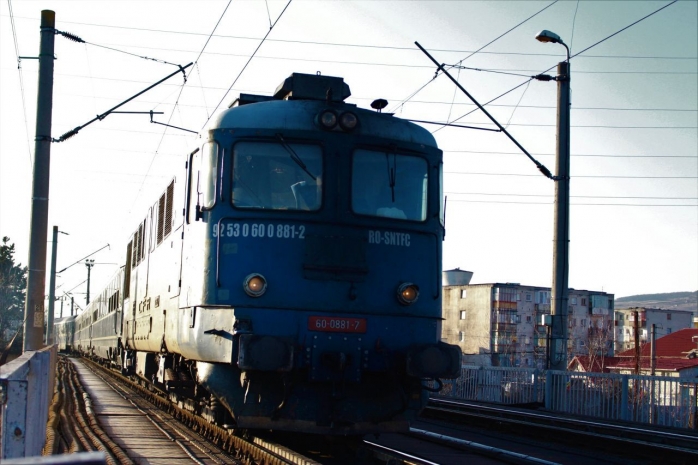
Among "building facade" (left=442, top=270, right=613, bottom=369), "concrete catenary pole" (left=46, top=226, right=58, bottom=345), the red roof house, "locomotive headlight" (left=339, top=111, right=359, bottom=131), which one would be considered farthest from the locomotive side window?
"building facade" (left=442, top=270, right=613, bottom=369)

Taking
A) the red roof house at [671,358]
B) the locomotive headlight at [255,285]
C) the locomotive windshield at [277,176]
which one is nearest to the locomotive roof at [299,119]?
the locomotive windshield at [277,176]

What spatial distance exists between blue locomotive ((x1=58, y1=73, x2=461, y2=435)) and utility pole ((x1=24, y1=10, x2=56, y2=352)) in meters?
4.64

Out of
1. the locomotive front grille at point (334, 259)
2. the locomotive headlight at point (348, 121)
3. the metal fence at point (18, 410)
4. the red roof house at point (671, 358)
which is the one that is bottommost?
the red roof house at point (671, 358)

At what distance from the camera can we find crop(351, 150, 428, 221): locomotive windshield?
8984mm

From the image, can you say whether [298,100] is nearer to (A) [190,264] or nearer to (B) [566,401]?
(A) [190,264]

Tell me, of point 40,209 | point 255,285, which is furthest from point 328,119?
point 40,209

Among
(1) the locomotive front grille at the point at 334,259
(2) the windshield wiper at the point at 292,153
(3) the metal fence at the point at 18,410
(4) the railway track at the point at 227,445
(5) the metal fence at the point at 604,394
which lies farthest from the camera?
(5) the metal fence at the point at 604,394

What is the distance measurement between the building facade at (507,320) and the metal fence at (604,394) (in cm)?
5579

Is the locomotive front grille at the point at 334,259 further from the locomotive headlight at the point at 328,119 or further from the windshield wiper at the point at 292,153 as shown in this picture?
the locomotive headlight at the point at 328,119

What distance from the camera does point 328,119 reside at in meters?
8.98

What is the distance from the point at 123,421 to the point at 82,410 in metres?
1.82

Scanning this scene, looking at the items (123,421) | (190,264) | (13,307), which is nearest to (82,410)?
(123,421)

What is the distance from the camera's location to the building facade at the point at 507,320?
7750cm

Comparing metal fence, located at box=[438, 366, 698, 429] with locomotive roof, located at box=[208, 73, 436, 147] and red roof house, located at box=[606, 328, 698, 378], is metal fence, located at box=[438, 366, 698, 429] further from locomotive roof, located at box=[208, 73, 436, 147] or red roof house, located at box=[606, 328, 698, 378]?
red roof house, located at box=[606, 328, 698, 378]
